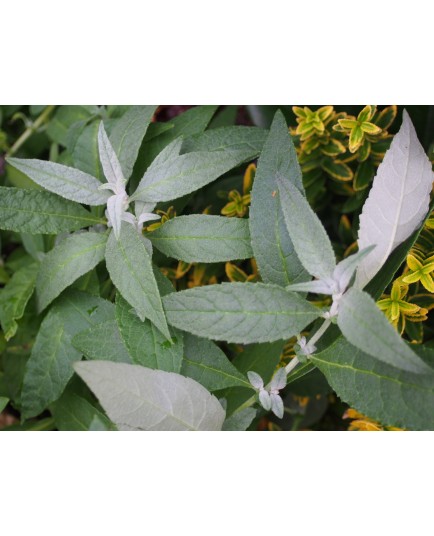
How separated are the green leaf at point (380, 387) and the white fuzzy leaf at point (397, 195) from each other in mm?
113

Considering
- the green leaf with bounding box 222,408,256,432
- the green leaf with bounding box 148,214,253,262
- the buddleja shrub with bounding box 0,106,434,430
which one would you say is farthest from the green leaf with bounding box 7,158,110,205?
the green leaf with bounding box 222,408,256,432

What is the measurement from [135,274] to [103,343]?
12 centimetres

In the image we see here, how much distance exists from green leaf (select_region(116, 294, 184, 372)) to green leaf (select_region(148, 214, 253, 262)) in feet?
0.31

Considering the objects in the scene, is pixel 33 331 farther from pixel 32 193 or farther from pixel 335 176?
pixel 335 176

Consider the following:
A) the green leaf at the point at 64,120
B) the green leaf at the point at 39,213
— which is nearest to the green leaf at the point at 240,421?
the green leaf at the point at 39,213

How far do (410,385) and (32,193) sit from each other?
53cm

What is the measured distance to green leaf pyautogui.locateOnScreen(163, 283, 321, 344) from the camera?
2.14 feet

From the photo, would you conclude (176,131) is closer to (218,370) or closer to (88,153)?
(88,153)

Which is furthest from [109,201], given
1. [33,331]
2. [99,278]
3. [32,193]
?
[33,331]

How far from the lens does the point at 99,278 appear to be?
37.5 inches

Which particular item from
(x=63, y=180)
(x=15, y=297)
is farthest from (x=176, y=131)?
(x=15, y=297)

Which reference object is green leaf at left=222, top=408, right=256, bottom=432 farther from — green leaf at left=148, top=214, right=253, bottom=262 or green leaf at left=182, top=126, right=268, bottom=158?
green leaf at left=182, top=126, right=268, bottom=158

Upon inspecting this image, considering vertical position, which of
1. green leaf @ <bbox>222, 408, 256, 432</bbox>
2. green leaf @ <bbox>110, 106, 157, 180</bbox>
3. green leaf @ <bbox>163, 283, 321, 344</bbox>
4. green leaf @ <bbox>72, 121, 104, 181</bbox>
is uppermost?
green leaf @ <bbox>110, 106, 157, 180</bbox>

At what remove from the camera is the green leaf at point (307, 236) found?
659 millimetres
